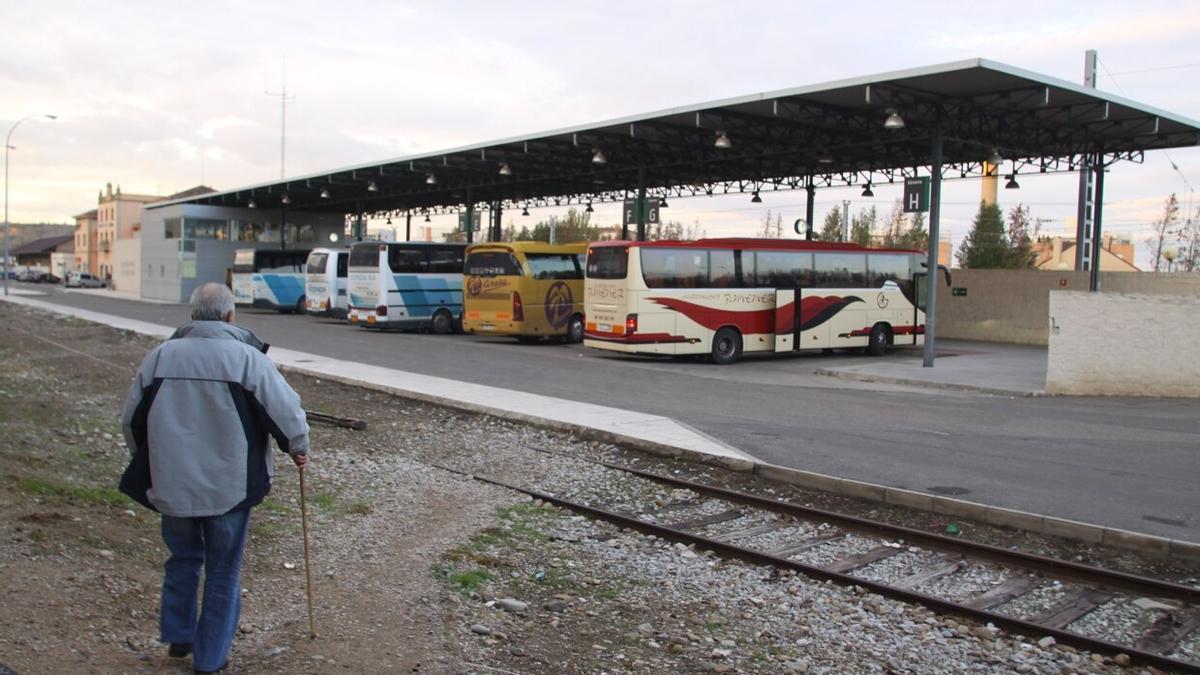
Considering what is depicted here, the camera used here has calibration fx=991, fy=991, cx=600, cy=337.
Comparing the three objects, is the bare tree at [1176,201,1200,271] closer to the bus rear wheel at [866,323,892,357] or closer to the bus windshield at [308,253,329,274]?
the bus rear wheel at [866,323,892,357]

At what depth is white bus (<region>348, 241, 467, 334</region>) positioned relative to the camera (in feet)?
108

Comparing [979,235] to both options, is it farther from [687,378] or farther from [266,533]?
[266,533]

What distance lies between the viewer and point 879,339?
26594 mm

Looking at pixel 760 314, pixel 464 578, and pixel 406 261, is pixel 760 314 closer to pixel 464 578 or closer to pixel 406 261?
pixel 406 261

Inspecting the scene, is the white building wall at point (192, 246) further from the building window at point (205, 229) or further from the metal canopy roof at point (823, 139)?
the metal canopy roof at point (823, 139)

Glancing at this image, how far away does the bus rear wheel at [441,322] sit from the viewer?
3400 centimetres

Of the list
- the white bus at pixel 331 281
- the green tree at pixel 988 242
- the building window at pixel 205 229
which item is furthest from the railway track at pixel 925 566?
the building window at pixel 205 229

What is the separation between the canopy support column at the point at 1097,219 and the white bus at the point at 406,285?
19274 millimetres

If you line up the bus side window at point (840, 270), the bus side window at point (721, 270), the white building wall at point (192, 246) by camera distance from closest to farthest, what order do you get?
1. the bus side window at point (721, 270)
2. the bus side window at point (840, 270)
3. the white building wall at point (192, 246)

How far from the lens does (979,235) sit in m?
40.8

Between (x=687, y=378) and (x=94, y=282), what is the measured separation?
83.0 m

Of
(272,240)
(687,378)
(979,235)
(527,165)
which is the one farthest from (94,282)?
(687,378)

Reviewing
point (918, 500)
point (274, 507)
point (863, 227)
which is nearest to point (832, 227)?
point (863, 227)

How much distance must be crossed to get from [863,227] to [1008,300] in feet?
62.4
